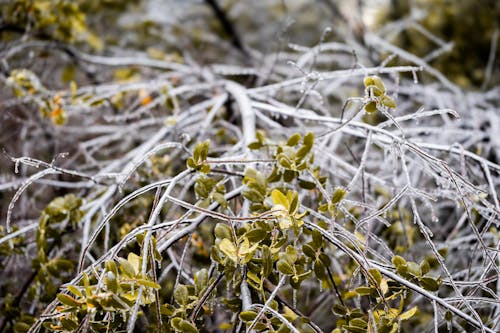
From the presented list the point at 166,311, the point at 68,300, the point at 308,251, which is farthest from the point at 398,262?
the point at 68,300

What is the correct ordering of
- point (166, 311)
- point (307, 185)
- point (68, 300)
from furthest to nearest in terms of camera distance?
point (307, 185) → point (166, 311) → point (68, 300)

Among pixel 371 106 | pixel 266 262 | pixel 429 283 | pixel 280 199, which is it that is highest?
Answer: pixel 371 106

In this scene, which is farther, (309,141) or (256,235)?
(309,141)

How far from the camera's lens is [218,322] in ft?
5.23

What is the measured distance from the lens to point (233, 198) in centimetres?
125

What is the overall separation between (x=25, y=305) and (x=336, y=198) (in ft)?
3.92

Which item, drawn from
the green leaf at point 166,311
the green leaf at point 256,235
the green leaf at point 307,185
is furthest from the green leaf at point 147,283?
the green leaf at point 307,185

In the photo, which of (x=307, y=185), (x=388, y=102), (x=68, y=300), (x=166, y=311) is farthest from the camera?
(x=307, y=185)

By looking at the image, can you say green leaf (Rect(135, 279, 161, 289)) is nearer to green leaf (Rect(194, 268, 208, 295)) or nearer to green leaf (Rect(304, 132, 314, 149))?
green leaf (Rect(194, 268, 208, 295))

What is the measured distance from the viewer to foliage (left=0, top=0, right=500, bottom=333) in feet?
3.16

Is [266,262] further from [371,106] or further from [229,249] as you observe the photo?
[371,106]

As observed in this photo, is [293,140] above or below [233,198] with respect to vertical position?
above

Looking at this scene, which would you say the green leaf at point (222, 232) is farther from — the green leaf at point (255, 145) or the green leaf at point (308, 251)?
the green leaf at point (255, 145)

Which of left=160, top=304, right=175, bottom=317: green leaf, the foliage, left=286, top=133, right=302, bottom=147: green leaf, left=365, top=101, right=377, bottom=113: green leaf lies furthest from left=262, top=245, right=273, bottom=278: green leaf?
left=365, top=101, right=377, bottom=113: green leaf
